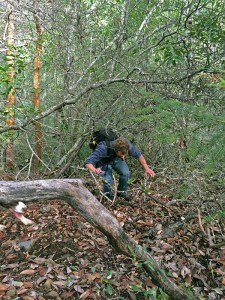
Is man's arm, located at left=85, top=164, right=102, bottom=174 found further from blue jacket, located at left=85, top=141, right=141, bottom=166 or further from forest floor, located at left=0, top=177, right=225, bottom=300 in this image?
forest floor, located at left=0, top=177, right=225, bottom=300

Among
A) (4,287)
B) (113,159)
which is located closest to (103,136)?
(113,159)

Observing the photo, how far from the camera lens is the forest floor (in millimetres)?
3248

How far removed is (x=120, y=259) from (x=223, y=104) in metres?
2.81

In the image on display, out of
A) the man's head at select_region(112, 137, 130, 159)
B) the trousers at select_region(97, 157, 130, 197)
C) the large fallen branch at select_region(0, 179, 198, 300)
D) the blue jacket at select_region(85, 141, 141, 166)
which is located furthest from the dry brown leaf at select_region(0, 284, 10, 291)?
the man's head at select_region(112, 137, 130, 159)

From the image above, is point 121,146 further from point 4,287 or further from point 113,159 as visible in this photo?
point 4,287

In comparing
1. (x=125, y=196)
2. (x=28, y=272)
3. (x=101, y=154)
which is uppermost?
(x=101, y=154)

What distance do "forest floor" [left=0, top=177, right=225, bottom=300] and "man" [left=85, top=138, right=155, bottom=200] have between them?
455 mm

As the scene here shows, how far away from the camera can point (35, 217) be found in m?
4.68

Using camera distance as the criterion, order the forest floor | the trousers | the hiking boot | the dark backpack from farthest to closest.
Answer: the hiking boot → the trousers → the dark backpack → the forest floor

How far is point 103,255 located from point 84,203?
4.97 feet

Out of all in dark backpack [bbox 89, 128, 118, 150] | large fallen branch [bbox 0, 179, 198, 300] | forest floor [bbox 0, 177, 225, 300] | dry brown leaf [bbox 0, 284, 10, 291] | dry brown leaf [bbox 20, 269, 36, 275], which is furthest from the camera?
dark backpack [bbox 89, 128, 118, 150]

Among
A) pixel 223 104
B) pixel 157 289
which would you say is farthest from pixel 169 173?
pixel 157 289

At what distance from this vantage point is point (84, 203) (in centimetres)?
264

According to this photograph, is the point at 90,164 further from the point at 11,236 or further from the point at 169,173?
the point at 169,173
